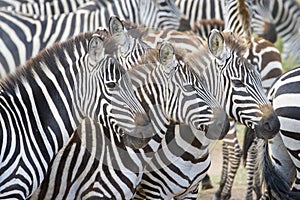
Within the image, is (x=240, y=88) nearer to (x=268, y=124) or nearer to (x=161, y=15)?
(x=268, y=124)

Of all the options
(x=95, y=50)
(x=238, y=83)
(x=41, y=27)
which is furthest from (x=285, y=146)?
(x=41, y=27)

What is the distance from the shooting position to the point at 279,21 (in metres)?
11.7

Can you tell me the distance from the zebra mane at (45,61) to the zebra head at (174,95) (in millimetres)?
557

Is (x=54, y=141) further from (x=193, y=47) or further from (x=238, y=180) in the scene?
(x=238, y=180)

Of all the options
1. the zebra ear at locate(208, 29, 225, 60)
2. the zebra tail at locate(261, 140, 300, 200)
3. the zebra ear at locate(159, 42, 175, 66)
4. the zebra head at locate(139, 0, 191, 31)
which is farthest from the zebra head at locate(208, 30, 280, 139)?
the zebra head at locate(139, 0, 191, 31)

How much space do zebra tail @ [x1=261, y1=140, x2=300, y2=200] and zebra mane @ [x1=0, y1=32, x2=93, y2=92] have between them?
6.37 ft

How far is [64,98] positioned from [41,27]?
3.43 metres

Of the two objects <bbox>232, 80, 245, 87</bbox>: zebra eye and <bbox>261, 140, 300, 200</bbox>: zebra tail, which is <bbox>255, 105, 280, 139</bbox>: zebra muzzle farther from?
<bbox>261, 140, 300, 200</bbox>: zebra tail

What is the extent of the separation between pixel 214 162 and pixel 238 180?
0.57 m

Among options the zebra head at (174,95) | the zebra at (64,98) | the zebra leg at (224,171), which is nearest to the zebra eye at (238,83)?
the zebra head at (174,95)

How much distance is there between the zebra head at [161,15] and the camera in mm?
10430

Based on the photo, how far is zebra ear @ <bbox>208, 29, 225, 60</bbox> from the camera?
6844 millimetres

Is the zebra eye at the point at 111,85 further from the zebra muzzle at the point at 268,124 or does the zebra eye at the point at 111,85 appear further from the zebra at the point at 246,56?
the zebra at the point at 246,56

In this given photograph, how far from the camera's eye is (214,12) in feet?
38.6
